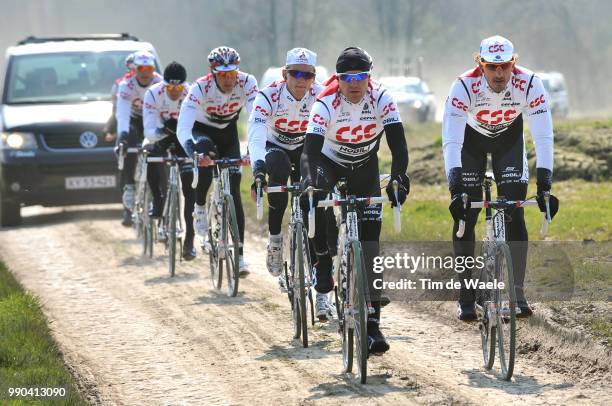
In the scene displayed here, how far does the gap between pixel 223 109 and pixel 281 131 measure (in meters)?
1.92

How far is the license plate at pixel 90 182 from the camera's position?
17.2 meters

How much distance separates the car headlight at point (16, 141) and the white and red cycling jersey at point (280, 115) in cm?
789

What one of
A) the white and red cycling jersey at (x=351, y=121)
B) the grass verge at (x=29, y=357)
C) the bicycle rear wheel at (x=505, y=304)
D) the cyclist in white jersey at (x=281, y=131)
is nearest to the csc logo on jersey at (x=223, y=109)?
the cyclist in white jersey at (x=281, y=131)

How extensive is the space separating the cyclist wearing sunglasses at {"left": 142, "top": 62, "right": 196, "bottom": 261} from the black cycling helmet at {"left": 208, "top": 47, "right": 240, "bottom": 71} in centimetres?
176

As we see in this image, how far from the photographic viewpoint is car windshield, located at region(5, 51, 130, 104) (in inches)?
708

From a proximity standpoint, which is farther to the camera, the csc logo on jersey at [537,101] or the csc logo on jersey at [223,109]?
the csc logo on jersey at [223,109]

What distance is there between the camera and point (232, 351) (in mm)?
8805

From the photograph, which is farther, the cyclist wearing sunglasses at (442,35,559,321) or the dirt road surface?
the cyclist wearing sunglasses at (442,35,559,321)

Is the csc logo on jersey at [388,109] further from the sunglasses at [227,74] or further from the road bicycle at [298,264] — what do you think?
the sunglasses at [227,74]

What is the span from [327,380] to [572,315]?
2228 mm

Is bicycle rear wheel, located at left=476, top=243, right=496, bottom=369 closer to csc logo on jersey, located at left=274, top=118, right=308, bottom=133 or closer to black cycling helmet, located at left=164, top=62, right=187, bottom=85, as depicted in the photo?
csc logo on jersey, located at left=274, top=118, right=308, bottom=133

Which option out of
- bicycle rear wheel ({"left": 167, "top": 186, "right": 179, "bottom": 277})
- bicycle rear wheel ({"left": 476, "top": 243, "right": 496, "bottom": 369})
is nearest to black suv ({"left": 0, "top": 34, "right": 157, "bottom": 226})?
bicycle rear wheel ({"left": 167, "top": 186, "right": 179, "bottom": 277})

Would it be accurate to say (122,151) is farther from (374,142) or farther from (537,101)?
(537,101)

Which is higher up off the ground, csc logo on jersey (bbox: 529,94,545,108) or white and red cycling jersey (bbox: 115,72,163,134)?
white and red cycling jersey (bbox: 115,72,163,134)
